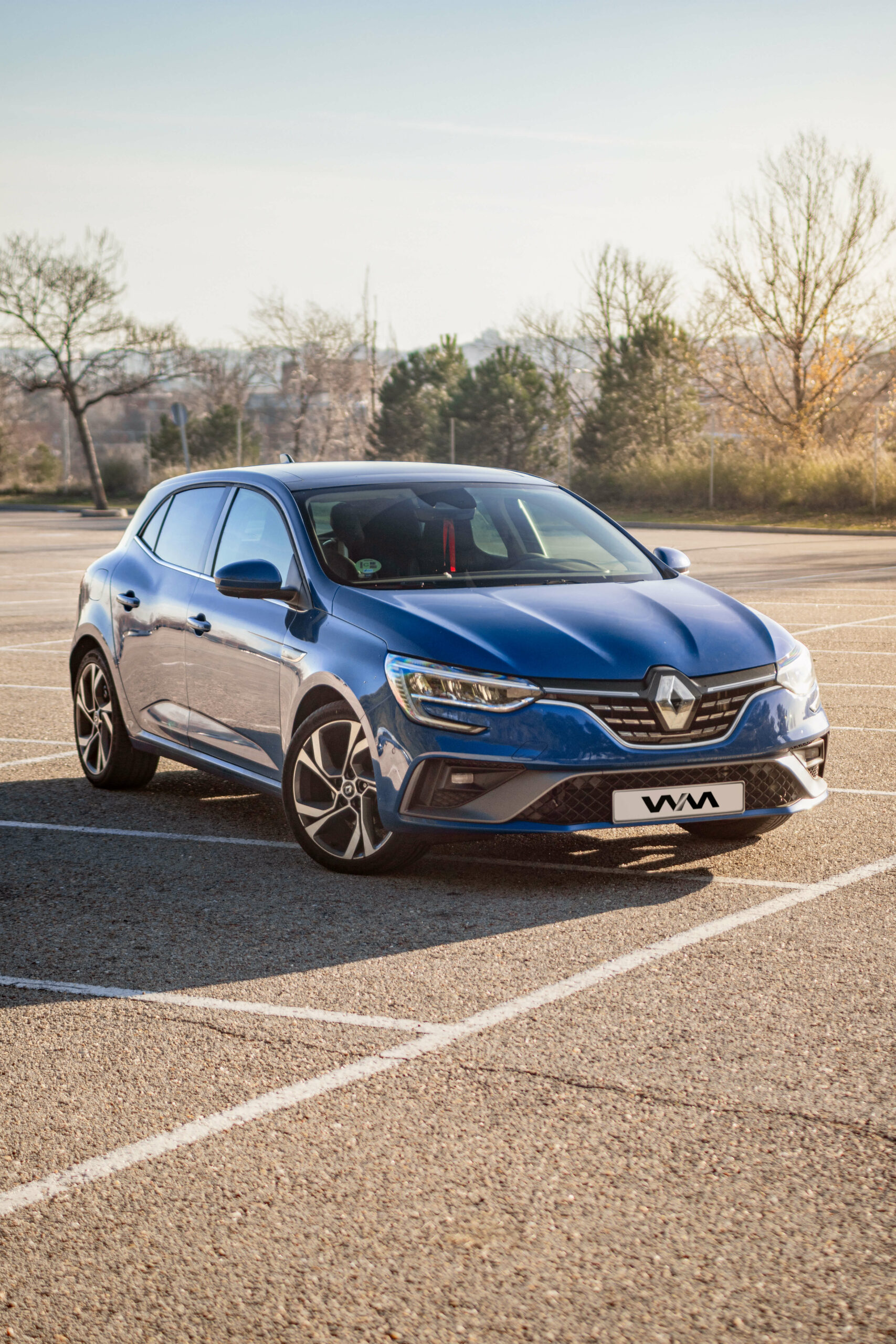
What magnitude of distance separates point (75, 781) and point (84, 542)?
79.5 ft

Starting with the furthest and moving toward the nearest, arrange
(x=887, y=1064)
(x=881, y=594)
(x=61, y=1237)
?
(x=881, y=594) → (x=887, y=1064) → (x=61, y=1237)

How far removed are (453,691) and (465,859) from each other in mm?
1016

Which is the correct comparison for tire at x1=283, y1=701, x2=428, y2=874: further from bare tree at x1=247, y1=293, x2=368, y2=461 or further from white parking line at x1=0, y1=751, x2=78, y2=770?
bare tree at x1=247, y1=293, x2=368, y2=461

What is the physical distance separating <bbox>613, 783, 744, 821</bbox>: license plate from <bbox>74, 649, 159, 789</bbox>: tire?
9.77 feet

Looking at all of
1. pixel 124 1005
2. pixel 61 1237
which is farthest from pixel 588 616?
pixel 61 1237

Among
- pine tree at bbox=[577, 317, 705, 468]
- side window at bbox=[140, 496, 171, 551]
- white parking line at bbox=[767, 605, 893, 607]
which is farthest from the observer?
pine tree at bbox=[577, 317, 705, 468]

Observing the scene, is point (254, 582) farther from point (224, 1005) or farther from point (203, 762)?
point (224, 1005)

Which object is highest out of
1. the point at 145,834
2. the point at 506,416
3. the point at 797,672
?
the point at 506,416

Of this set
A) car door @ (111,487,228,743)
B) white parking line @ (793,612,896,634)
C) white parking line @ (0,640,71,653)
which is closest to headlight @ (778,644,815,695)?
car door @ (111,487,228,743)

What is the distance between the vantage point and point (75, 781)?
322 inches

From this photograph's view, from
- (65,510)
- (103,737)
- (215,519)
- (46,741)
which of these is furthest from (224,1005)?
(65,510)

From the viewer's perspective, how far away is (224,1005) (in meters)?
4.53

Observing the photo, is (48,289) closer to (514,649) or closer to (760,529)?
(760,529)

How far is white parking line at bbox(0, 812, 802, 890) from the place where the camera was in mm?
5934
